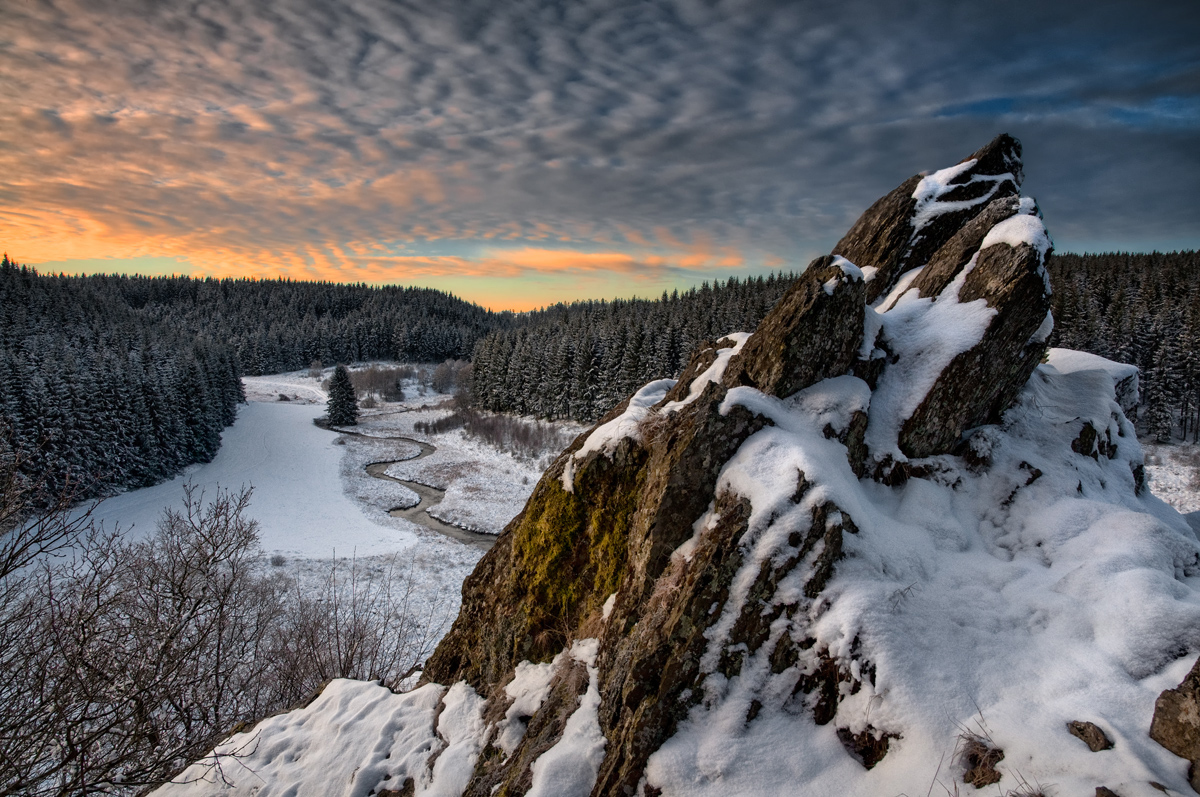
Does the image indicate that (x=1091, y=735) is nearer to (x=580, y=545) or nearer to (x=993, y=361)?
(x=580, y=545)

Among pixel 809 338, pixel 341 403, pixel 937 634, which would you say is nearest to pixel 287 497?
pixel 341 403

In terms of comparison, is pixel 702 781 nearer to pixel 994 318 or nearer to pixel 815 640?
pixel 815 640

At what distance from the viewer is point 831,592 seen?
593 centimetres

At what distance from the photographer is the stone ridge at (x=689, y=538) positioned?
580cm

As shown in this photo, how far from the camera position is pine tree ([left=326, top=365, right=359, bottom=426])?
74000 mm

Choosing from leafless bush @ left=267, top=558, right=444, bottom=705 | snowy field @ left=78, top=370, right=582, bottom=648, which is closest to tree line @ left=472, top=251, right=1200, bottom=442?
snowy field @ left=78, top=370, right=582, bottom=648

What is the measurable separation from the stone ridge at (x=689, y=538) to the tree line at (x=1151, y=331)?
4926cm

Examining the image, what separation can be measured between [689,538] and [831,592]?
6.05ft

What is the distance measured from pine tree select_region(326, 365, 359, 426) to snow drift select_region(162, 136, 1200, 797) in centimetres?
7292

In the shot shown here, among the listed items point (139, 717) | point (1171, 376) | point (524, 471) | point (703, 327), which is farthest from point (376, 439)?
point (1171, 376)

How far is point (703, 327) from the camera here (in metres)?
68.2

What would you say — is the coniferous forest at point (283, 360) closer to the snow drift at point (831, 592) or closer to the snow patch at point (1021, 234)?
the snow patch at point (1021, 234)

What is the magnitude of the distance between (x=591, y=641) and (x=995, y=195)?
14781mm

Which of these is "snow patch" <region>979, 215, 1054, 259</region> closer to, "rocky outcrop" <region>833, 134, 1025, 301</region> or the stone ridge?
the stone ridge
